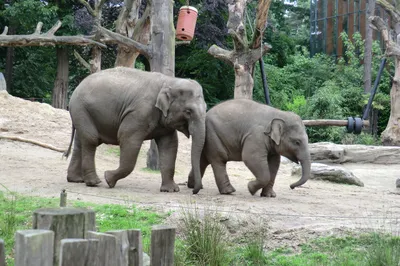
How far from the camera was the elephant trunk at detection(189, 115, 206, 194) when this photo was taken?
33.7 ft

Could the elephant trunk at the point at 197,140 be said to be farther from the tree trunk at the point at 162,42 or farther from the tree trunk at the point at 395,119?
the tree trunk at the point at 395,119

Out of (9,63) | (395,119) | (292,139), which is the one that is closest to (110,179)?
(292,139)

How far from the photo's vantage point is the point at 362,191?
1318 centimetres

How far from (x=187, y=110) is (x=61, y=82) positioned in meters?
16.3

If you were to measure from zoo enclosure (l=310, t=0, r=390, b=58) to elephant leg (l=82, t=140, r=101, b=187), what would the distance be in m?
27.1

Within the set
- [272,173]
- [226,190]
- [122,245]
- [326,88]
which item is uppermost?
[122,245]

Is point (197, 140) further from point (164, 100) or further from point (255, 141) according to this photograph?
point (255, 141)

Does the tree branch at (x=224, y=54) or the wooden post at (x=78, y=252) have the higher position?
the tree branch at (x=224, y=54)

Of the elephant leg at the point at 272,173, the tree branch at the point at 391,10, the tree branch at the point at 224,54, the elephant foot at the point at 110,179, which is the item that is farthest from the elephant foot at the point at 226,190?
the tree branch at the point at 391,10

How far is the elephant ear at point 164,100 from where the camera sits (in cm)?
1034

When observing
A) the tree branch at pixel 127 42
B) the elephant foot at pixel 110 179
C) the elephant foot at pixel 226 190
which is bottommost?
the elephant foot at pixel 226 190

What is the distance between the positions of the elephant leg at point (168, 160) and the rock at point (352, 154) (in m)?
7.59

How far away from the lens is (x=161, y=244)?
15.0 ft

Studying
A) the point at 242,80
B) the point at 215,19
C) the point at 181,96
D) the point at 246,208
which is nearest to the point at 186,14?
the point at 181,96
